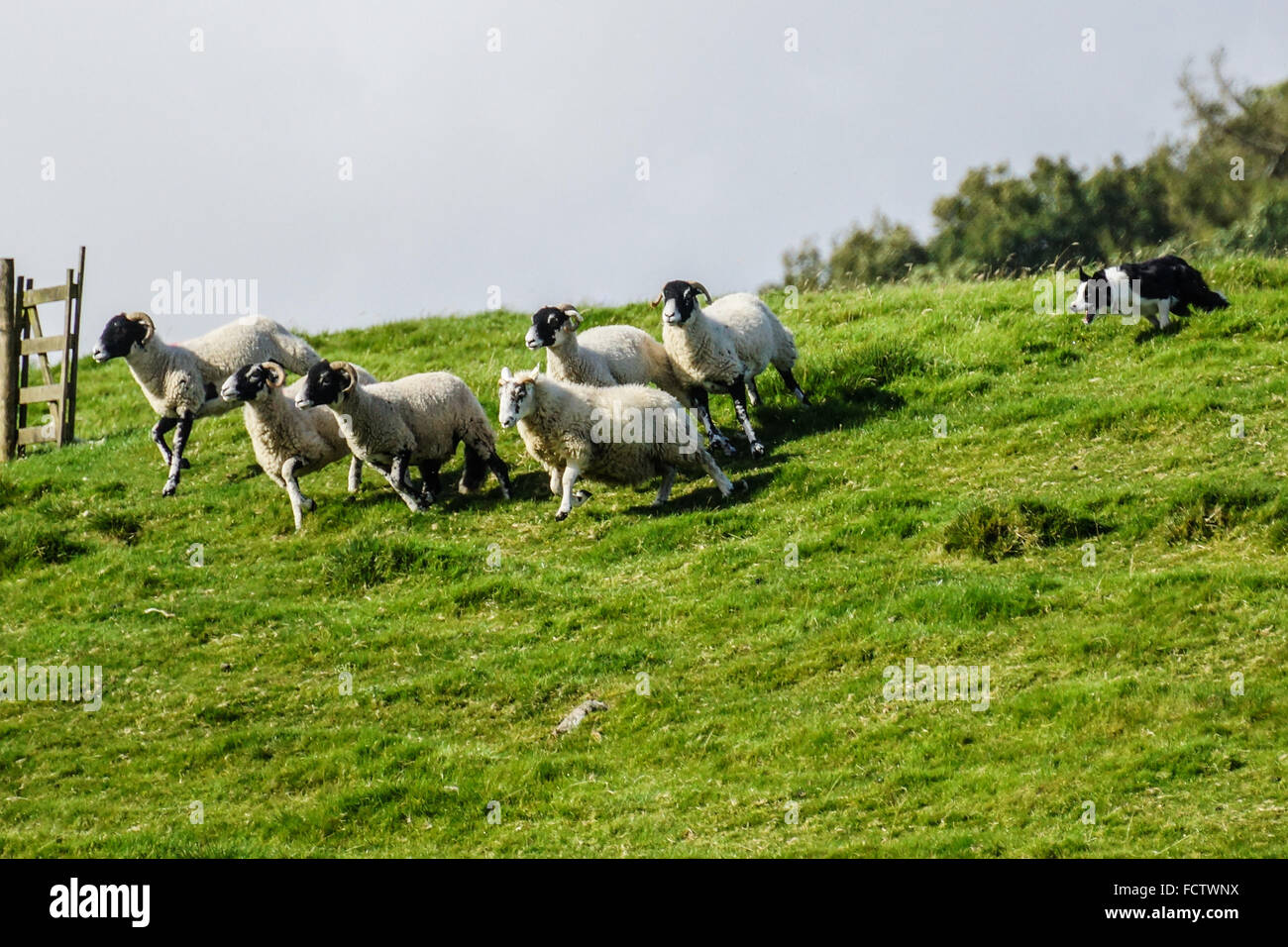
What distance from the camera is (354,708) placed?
1384 cm

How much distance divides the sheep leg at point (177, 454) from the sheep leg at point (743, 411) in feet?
27.6

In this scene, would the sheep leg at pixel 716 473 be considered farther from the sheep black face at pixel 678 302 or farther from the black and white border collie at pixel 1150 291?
the black and white border collie at pixel 1150 291

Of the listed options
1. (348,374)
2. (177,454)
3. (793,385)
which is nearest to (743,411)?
(793,385)

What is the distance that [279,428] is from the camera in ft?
64.7

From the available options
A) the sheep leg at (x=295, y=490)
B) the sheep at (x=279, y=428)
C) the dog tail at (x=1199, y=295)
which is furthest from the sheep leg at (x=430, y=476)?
the dog tail at (x=1199, y=295)

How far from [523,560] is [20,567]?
22.9 feet

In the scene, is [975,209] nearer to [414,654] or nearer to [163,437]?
[163,437]

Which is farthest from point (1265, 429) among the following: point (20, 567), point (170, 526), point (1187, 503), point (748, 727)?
point (20, 567)

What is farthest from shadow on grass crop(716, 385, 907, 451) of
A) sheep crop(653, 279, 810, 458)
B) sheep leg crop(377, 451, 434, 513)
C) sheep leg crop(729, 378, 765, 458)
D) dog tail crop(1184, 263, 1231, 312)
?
dog tail crop(1184, 263, 1231, 312)

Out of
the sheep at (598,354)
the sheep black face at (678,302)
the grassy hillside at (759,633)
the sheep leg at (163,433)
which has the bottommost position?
the grassy hillside at (759,633)

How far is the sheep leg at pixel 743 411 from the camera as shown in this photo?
19.4 m

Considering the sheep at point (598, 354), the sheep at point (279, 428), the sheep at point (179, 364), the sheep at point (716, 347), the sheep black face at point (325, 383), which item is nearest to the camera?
the sheep black face at point (325, 383)

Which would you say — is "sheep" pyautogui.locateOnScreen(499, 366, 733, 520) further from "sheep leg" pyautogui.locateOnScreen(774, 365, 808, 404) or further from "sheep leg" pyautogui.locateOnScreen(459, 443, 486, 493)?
"sheep leg" pyautogui.locateOnScreen(774, 365, 808, 404)

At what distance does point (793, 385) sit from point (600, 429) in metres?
4.71
